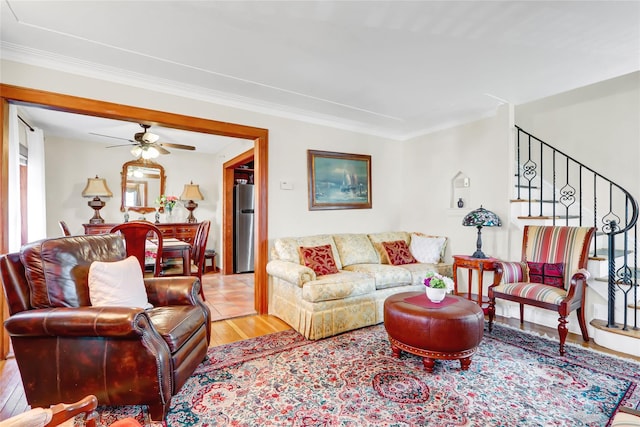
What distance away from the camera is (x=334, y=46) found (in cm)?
→ 250

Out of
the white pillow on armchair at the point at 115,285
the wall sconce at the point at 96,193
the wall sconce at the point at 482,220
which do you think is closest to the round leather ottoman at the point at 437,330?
the wall sconce at the point at 482,220

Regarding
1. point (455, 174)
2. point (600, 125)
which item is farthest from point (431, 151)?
point (600, 125)

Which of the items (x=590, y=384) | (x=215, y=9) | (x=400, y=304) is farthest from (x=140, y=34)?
(x=590, y=384)

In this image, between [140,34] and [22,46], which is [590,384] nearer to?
[140,34]

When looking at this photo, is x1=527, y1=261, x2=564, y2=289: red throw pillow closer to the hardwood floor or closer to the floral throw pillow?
the hardwood floor

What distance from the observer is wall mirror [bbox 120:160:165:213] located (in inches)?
231

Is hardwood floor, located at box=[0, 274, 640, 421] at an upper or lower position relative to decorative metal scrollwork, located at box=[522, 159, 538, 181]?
lower

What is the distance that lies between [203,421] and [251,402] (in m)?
0.30

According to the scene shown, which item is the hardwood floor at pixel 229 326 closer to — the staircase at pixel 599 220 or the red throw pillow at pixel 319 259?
the staircase at pixel 599 220

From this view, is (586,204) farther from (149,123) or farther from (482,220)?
(149,123)

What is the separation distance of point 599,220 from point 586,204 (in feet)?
0.80

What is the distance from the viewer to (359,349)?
2771mm

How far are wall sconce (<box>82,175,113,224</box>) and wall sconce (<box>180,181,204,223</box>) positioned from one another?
51.6 inches

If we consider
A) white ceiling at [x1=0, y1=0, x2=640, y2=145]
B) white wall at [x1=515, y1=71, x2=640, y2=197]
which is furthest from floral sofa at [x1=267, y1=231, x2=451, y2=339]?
white wall at [x1=515, y1=71, x2=640, y2=197]
